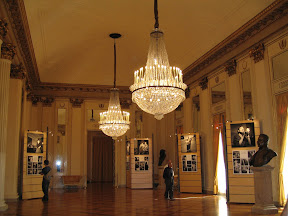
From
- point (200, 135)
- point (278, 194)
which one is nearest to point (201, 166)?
point (200, 135)

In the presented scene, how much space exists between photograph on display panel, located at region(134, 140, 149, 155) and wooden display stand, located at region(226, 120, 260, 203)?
5766 millimetres

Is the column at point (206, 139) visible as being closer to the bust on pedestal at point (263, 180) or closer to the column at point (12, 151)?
the bust on pedestal at point (263, 180)

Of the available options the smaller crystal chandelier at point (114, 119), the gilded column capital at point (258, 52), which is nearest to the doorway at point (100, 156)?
the smaller crystal chandelier at point (114, 119)

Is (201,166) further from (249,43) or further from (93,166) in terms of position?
(93,166)

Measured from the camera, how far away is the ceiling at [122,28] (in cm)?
838

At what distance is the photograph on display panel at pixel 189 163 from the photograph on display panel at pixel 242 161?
2.95m

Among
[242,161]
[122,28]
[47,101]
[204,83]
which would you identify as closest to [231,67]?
[204,83]

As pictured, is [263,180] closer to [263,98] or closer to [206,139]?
[263,98]

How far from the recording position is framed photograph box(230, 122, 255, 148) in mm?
8781

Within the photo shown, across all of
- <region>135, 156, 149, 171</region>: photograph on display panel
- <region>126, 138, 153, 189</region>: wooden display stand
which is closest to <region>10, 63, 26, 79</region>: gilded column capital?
<region>126, 138, 153, 189</region>: wooden display stand

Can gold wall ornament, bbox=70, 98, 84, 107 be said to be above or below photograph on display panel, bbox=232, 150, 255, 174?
above

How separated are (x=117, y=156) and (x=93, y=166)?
5009mm

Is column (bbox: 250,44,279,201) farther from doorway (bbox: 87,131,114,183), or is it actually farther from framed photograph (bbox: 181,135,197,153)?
doorway (bbox: 87,131,114,183)

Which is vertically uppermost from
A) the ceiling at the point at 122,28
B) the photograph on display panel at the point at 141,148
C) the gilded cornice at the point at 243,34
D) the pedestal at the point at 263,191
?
the ceiling at the point at 122,28
